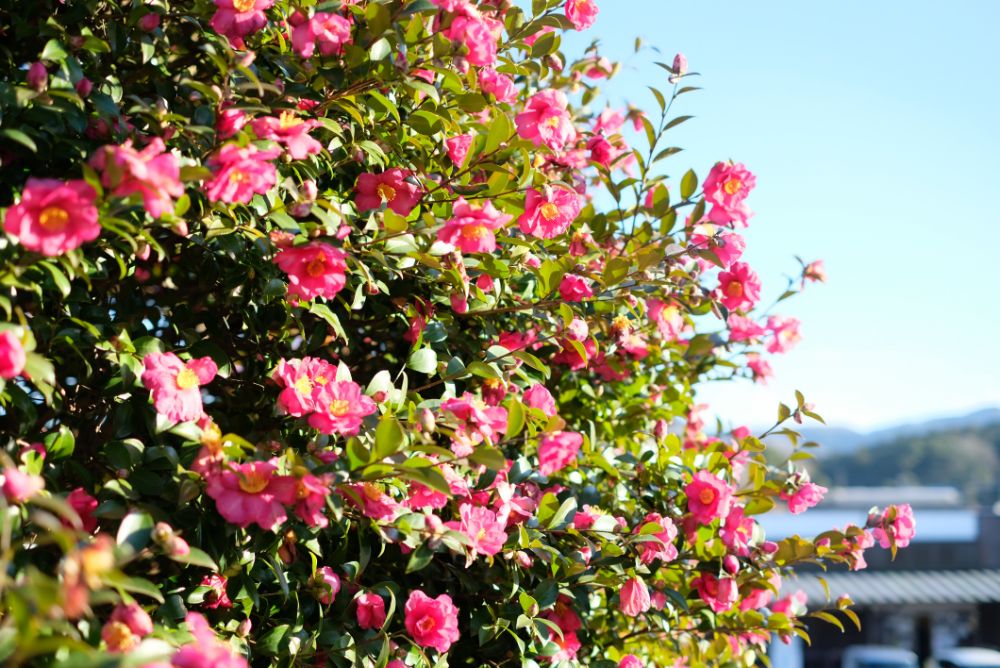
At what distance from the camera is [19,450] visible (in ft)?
3.55

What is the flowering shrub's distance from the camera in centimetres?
104

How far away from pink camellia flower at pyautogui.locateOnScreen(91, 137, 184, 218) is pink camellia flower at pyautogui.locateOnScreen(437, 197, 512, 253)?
1.14ft

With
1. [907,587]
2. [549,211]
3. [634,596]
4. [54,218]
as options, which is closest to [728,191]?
[549,211]

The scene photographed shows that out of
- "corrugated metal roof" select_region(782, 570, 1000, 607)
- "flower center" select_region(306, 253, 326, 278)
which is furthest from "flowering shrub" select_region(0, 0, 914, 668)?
"corrugated metal roof" select_region(782, 570, 1000, 607)

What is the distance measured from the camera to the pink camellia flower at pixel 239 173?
103 centimetres

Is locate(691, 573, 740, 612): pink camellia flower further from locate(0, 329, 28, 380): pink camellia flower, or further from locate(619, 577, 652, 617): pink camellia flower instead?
locate(0, 329, 28, 380): pink camellia flower

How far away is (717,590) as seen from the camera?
5.26 feet

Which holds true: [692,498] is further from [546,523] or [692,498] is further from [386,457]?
[386,457]

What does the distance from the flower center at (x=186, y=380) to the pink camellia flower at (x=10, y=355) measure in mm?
223

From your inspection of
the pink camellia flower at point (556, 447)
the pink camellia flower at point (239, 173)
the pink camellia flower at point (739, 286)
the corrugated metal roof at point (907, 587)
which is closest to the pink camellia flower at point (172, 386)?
the pink camellia flower at point (239, 173)

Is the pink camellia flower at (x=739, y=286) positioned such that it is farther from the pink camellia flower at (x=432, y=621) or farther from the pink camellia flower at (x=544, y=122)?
the pink camellia flower at (x=432, y=621)

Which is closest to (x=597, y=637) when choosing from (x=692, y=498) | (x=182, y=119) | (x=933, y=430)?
(x=692, y=498)

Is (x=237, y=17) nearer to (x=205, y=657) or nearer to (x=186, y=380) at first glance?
(x=186, y=380)

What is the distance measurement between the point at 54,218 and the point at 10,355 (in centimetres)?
14
